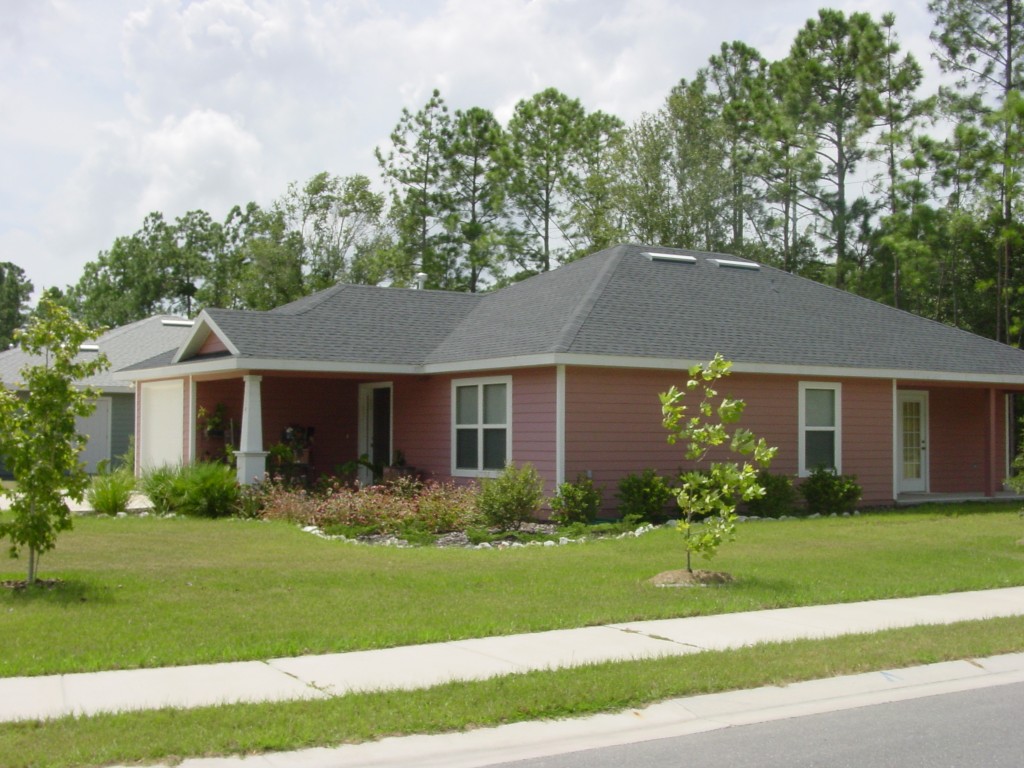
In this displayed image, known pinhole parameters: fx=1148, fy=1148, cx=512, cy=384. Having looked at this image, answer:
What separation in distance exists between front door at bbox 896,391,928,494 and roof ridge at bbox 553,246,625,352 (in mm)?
6767

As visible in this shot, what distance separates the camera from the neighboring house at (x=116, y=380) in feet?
107

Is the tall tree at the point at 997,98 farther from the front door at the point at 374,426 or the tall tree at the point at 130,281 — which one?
the tall tree at the point at 130,281

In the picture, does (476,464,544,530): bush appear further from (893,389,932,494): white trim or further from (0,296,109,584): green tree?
(893,389,932,494): white trim

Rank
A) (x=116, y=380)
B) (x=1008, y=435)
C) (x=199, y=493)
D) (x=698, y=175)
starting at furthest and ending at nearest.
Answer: (x=698, y=175) < (x=116, y=380) < (x=1008, y=435) < (x=199, y=493)

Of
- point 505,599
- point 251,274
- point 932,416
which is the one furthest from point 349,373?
point 251,274

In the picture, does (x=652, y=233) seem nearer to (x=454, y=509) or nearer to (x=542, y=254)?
(x=542, y=254)

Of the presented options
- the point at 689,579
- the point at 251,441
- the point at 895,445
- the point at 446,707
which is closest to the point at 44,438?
the point at 446,707

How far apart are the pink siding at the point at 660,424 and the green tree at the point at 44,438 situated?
8.83 metres

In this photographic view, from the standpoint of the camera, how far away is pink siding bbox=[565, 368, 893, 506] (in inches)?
735

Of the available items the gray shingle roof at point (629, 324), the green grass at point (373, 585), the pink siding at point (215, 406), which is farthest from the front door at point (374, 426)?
the green grass at point (373, 585)

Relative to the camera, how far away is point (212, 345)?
72.2ft

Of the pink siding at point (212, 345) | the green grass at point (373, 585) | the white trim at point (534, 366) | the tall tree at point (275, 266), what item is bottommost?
the green grass at point (373, 585)

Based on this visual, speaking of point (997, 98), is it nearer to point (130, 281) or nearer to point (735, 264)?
point (735, 264)

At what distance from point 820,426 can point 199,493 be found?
11.2 m
